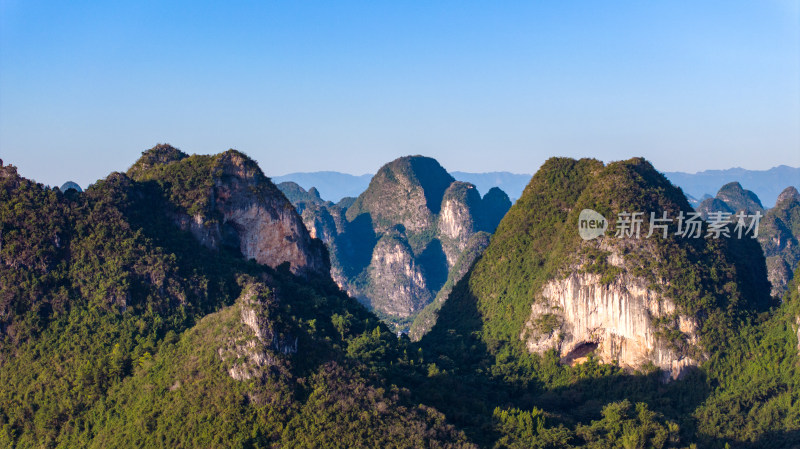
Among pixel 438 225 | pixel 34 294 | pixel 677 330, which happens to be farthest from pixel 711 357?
pixel 438 225

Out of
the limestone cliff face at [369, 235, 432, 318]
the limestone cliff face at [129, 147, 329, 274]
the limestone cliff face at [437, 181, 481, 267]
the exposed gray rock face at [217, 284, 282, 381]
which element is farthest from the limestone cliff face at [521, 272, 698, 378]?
the limestone cliff face at [437, 181, 481, 267]

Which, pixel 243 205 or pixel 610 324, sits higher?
pixel 243 205

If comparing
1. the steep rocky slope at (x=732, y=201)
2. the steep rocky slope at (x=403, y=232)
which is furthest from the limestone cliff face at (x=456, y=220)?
the steep rocky slope at (x=732, y=201)

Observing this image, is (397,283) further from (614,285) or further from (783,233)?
(614,285)

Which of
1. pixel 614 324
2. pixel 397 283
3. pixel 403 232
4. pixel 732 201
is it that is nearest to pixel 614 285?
pixel 614 324

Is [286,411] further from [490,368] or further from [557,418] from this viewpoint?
[490,368]

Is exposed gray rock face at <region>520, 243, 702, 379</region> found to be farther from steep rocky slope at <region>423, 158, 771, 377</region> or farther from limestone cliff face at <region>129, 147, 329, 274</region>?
limestone cliff face at <region>129, 147, 329, 274</region>
